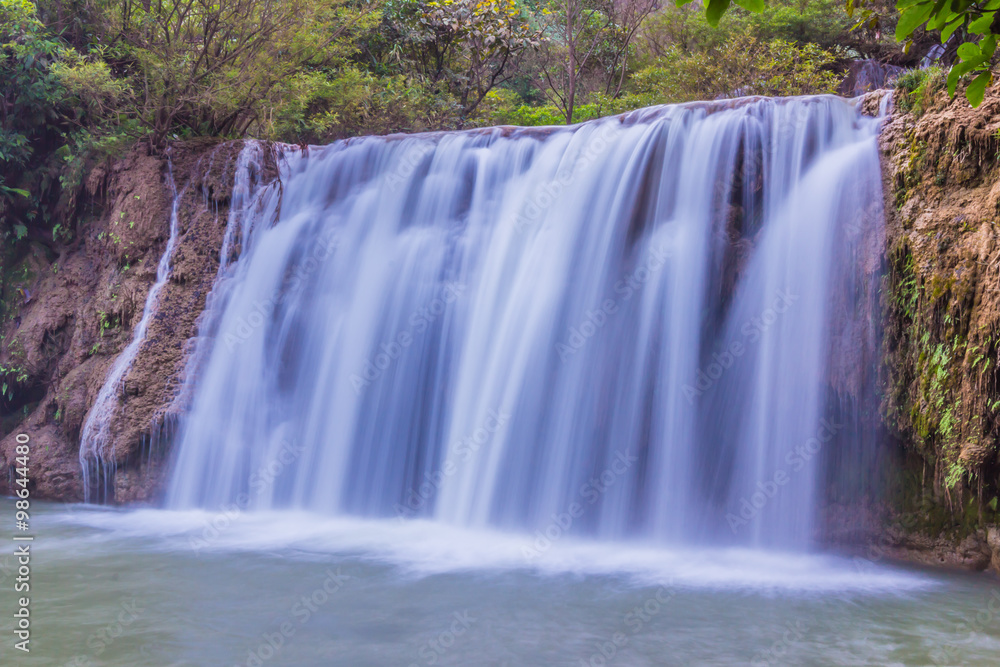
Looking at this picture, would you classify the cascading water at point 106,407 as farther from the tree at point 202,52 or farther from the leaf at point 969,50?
the leaf at point 969,50

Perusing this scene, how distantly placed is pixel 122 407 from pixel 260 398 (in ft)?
4.70

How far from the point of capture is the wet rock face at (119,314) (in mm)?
7996

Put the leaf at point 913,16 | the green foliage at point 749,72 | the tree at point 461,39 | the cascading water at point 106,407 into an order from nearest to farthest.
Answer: the leaf at point 913,16, the cascading water at point 106,407, the green foliage at point 749,72, the tree at point 461,39

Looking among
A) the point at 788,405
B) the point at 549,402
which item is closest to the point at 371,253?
the point at 549,402

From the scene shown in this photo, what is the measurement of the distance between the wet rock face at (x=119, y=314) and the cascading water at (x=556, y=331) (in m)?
0.40

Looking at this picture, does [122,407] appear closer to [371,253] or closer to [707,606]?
[371,253]

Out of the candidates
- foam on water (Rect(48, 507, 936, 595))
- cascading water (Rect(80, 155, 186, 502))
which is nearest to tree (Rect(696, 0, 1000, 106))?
foam on water (Rect(48, 507, 936, 595))

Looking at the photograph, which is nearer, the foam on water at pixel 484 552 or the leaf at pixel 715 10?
the leaf at pixel 715 10

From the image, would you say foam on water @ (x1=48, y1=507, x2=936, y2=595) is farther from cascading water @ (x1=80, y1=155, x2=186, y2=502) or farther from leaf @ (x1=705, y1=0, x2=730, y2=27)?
leaf @ (x1=705, y1=0, x2=730, y2=27)

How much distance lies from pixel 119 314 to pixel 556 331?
198 inches

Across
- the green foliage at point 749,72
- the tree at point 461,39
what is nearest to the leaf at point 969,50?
the green foliage at point 749,72

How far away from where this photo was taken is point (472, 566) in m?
5.29

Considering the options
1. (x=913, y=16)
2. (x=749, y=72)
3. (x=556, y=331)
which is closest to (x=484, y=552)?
(x=556, y=331)

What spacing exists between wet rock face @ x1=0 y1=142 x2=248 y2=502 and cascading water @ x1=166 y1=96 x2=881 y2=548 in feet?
1.31
